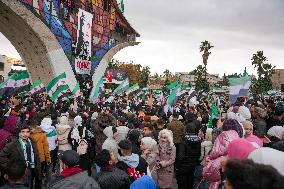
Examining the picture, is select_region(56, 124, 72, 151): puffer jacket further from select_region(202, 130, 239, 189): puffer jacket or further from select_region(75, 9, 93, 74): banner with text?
select_region(75, 9, 93, 74): banner with text

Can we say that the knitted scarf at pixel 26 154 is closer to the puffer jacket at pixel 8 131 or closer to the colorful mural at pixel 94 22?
the puffer jacket at pixel 8 131

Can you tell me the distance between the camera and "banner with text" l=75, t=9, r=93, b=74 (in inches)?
931

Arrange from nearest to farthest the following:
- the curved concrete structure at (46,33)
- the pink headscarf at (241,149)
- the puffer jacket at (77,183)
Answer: the pink headscarf at (241,149), the puffer jacket at (77,183), the curved concrete structure at (46,33)

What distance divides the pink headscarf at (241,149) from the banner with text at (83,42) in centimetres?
2153

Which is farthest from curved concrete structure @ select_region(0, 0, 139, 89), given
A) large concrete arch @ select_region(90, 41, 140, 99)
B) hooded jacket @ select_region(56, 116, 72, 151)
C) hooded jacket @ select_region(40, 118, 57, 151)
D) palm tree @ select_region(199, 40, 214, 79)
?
palm tree @ select_region(199, 40, 214, 79)

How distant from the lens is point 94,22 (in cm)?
3147

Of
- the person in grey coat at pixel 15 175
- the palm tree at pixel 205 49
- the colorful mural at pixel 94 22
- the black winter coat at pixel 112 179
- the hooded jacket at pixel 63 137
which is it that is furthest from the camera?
the palm tree at pixel 205 49

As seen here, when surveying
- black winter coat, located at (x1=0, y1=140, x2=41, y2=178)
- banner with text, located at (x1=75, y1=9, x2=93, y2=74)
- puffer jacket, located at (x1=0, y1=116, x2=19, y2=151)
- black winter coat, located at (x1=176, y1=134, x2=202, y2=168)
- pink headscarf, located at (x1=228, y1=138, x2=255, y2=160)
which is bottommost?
black winter coat, located at (x1=176, y1=134, x2=202, y2=168)

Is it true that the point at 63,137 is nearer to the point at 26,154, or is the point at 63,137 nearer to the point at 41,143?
the point at 41,143

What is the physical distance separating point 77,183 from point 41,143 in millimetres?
3680

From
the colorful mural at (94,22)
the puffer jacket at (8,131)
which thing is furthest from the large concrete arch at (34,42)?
the puffer jacket at (8,131)

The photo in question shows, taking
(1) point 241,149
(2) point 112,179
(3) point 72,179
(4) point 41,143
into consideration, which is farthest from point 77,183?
(4) point 41,143

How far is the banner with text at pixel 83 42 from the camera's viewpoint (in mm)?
23656

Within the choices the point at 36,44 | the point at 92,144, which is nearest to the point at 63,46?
the point at 36,44
